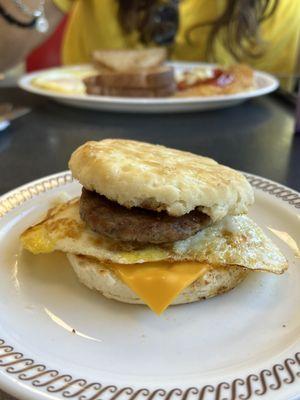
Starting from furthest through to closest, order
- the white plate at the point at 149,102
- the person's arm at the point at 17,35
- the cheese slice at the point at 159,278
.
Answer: the person's arm at the point at 17,35
the white plate at the point at 149,102
the cheese slice at the point at 159,278

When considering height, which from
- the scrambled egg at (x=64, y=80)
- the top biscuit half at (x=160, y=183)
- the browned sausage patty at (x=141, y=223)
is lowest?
the scrambled egg at (x=64, y=80)

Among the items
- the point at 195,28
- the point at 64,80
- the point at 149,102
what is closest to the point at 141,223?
the point at 149,102

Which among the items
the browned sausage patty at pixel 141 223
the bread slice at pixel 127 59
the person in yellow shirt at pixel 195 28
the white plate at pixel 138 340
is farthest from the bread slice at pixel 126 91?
the browned sausage patty at pixel 141 223

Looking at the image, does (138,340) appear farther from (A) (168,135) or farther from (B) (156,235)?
(A) (168,135)

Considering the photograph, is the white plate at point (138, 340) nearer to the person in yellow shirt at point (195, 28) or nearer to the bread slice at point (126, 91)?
the bread slice at point (126, 91)

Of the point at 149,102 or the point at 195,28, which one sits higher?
the point at 195,28

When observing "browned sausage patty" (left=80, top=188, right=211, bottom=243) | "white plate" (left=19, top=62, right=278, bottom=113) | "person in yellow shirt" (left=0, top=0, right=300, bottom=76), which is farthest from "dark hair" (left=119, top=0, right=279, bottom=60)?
"browned sausage patty" (left=80, top=188, right=211, bottom=243)

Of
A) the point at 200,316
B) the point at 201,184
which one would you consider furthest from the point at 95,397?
the point at 201,184
